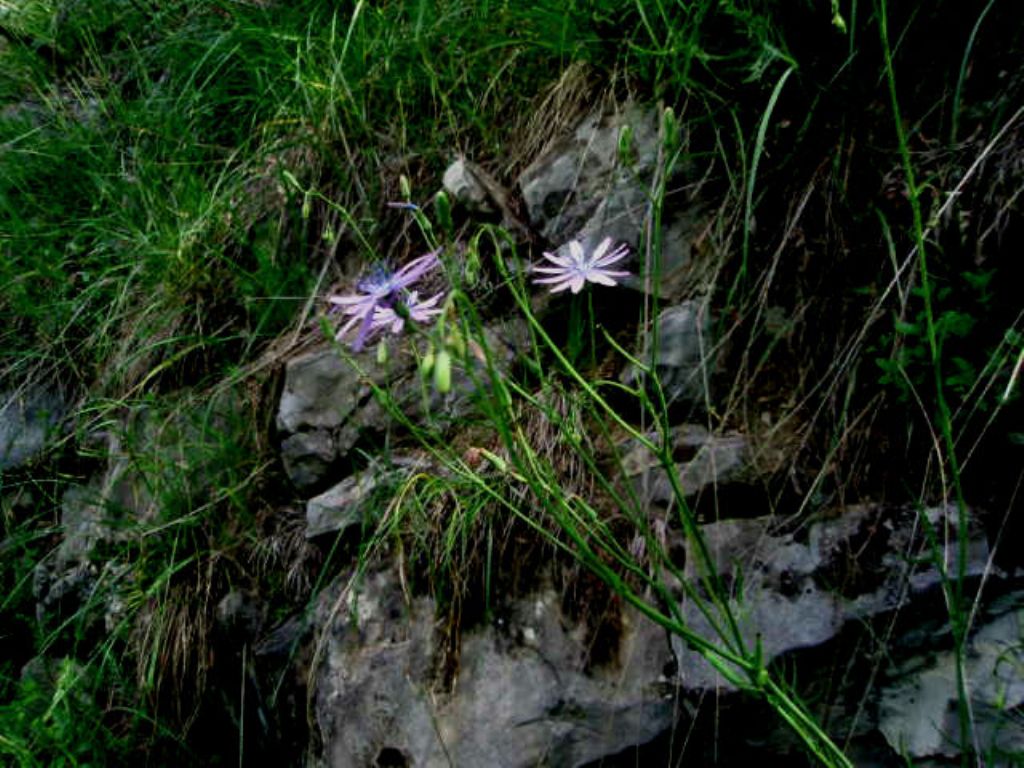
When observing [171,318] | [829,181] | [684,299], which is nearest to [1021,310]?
[829,181]

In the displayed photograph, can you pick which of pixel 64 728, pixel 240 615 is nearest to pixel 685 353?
pixel 240 615

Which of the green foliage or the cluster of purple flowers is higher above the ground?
the cluster of purple flowers

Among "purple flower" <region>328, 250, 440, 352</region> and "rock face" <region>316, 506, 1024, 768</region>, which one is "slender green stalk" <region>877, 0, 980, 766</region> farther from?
"purple flower" <region>328, 250, 440, 352</region>

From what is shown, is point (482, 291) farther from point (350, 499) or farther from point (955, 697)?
point (955, 697)

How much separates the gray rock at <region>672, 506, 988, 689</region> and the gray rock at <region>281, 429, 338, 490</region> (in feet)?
2.56

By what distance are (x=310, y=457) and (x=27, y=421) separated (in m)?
1.00

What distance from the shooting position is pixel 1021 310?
1.26 metres

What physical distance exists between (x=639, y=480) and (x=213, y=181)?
1.55 metres

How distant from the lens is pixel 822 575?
4.42 ft

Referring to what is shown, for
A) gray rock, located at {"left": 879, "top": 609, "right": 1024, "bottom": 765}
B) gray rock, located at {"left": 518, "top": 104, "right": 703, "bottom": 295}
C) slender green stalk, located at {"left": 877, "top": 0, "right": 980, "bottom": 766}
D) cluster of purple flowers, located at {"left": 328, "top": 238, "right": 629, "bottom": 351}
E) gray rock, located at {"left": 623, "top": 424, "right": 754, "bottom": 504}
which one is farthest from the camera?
gray rock, located at {"left": 518, "top": 104, "right": 703, "bottom": 295}

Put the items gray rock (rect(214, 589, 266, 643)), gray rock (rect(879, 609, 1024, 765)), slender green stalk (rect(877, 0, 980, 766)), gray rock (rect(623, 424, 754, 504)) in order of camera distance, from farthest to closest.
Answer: gray rock (rect(214, 589, 266, 643)) < gray rock (rect(623, 424, 754, 504)) < gray rock (rect(879, 609, 1024, 765)) < slender green stalk (rect(877, 0, 980, 766))

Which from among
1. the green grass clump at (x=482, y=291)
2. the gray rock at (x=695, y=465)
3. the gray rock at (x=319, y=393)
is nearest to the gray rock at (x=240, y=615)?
the green grass clump at (x=482, y=291)

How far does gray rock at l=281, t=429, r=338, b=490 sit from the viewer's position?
73.2 inches

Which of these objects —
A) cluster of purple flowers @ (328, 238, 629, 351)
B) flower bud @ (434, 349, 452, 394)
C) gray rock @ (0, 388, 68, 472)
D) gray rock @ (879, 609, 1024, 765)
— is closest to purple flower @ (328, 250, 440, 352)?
cluster of purple flowers @ (328, 238, 629, 351)
